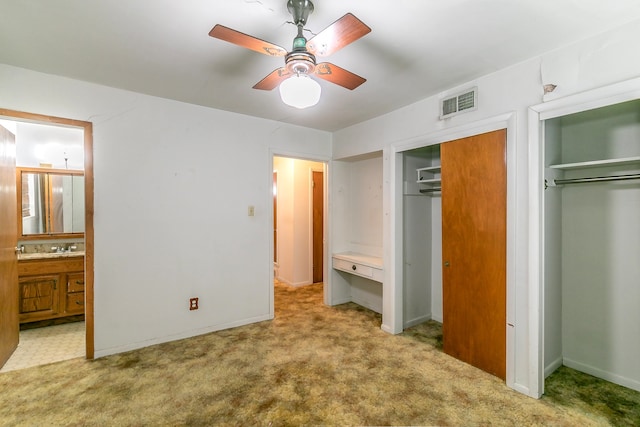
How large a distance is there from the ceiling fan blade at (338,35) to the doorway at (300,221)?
10.9 ft

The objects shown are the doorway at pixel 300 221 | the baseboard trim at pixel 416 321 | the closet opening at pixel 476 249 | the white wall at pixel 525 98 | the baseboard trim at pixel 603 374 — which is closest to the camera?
the white wall at pixel 525 98

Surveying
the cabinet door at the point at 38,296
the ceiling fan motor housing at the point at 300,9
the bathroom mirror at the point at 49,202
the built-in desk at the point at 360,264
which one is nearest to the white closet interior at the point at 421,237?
the built-in desk at the point at 360,264

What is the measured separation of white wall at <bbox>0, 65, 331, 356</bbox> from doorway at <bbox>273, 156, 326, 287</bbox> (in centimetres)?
139

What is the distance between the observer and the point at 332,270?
4.06 m

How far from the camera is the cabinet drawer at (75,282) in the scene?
3.38 metres

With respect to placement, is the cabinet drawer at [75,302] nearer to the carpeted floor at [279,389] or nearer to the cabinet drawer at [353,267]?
the carpeted floor at [279,389]

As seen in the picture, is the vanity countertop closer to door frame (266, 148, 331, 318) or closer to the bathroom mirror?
the bathroom mirror

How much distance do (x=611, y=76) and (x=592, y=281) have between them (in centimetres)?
151

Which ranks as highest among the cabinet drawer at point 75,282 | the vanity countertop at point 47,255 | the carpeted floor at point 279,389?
the vanity countertop at point 47,255

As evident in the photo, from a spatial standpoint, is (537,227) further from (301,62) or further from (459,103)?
(301,62)

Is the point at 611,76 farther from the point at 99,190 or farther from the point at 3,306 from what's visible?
the point at 3,306

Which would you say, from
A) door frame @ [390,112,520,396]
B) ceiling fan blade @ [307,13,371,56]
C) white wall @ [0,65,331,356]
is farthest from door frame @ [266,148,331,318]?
ceiling fan blade @ [307,13,371,56]

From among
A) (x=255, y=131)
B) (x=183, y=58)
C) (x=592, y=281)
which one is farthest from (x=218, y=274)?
(x=592, y=281)

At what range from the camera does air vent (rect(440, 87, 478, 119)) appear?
2418 mm
